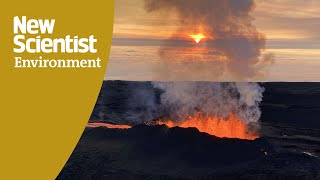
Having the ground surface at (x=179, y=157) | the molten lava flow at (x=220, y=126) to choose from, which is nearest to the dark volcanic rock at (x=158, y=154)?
the ground surface at (x=179, y=157)

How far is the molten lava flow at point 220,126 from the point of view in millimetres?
40156

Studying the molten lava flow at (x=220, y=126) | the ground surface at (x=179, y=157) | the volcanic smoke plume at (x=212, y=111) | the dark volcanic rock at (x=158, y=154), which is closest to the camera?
the ground surface at (x=179, y=157)

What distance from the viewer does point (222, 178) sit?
28359mm

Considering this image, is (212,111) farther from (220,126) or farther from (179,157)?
(179,157)

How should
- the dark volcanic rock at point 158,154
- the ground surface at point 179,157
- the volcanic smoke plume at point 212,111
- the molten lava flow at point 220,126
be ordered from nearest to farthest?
the ground surface at point 179,157, the dark volcanic rock at point 158,154, the molten lava flow at point 220,126, the volcanic smoke plume at point 212,111

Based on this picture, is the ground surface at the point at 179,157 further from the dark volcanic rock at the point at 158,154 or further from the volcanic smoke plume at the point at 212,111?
the volcanic smoke plume at the point at 212,111

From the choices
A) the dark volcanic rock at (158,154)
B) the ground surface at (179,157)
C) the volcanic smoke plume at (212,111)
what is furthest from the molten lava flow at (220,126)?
the dark volcanic rock at (158,154)

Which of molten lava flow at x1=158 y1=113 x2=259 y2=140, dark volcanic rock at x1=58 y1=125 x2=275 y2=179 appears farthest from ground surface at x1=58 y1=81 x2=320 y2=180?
molten lava flow at x1=158 y1=113 x2=259 y2=140

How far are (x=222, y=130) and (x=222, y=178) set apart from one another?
12.3 m

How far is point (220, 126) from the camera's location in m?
40.7

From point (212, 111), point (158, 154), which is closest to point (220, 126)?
point (212, 111)

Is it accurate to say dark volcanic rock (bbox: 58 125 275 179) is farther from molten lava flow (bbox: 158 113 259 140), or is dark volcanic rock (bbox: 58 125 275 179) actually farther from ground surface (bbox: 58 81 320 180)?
molten lava flow (bbox: 158 113 259 140)

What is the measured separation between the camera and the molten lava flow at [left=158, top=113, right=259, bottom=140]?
1581 inches

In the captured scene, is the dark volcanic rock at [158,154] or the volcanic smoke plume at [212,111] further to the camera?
the volcanic smoke plume at [212,111]
